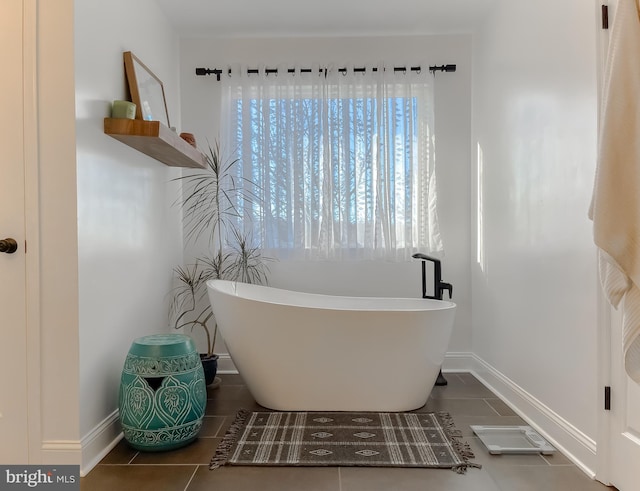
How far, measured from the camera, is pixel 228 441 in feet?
7.25

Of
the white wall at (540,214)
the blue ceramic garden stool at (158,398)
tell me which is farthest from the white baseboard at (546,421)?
the blue ceramic garden stool at (158,398)

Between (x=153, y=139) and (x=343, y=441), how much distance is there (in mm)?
1764

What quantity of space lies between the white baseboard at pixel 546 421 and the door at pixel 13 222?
7.75 ft

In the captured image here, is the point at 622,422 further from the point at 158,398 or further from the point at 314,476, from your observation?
the point at 158,398

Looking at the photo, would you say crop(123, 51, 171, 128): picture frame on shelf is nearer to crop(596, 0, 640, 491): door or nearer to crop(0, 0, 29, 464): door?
crop(0, 0, 29, 464): door

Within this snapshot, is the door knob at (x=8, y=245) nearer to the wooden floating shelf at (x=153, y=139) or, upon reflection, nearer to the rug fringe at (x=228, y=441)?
the wooden floating shelf at (x=153, y=139)

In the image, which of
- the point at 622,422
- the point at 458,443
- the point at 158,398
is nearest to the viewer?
the point at 622,422

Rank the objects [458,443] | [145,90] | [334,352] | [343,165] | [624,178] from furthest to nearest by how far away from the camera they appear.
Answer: [343,165] < [145,90] < [334,352] < [458,443] < [624,178]

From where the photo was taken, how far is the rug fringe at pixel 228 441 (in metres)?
2.00

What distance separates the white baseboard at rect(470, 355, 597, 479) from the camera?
1919 mm

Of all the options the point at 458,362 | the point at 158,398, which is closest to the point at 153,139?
the point at 158,398

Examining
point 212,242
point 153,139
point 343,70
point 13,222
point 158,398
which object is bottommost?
point 158,398

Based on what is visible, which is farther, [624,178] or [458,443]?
[458,443]

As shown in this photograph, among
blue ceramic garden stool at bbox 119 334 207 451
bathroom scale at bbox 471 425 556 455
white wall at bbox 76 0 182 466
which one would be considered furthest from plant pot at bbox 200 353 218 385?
bathroom scale at bbox 471 425 556 455
